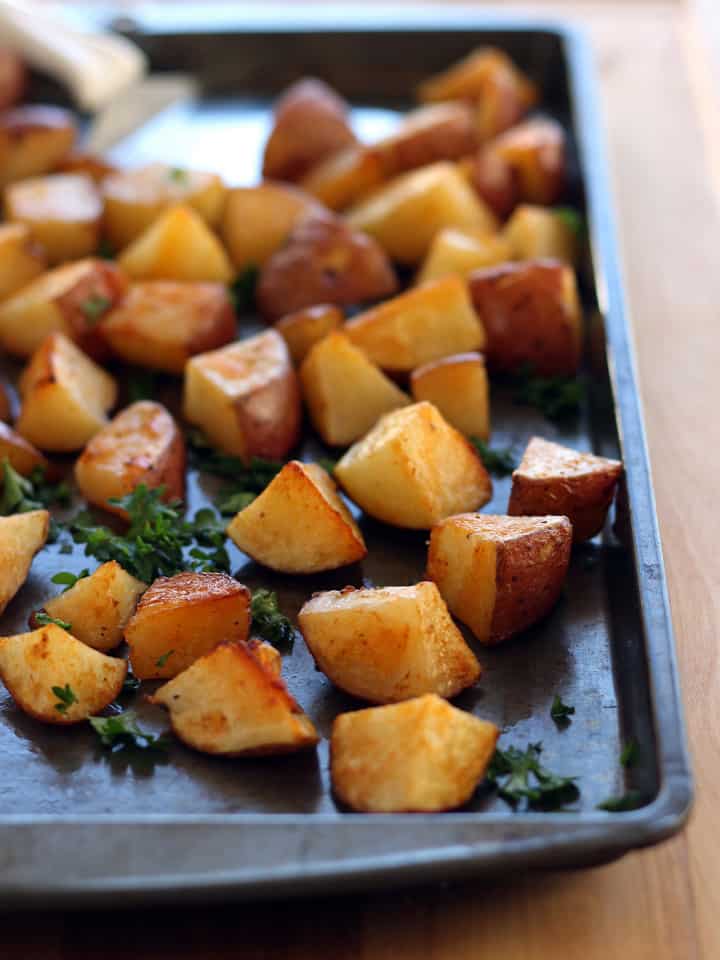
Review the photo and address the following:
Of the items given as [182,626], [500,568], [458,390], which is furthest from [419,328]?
[182,626]

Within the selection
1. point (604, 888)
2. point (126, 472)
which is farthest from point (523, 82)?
point (604, 888)

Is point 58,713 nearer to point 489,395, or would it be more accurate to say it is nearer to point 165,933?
point 165,933

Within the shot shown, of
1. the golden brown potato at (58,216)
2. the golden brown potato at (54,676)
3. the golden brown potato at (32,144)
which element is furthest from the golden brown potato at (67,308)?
the golden brown potato at (54,676)

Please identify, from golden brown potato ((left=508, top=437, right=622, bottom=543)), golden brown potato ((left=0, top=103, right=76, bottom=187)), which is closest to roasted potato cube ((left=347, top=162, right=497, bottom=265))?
golden brown potato ((left=0, top=103, right=76, bottom=187))

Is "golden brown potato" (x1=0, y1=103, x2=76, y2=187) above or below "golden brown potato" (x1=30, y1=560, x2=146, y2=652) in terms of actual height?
Result: above

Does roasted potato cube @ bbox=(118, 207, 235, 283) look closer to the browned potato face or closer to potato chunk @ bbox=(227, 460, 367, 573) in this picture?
the browned potato face

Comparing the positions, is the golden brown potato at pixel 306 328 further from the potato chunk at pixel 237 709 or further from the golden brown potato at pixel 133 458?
the potato chunk at pixel 237 709

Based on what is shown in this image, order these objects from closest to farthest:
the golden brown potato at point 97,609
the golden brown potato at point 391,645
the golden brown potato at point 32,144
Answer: the golden brown potato at point 391,645, the golden brown potato at point 97,609, the golden brown potato at point 32,144
